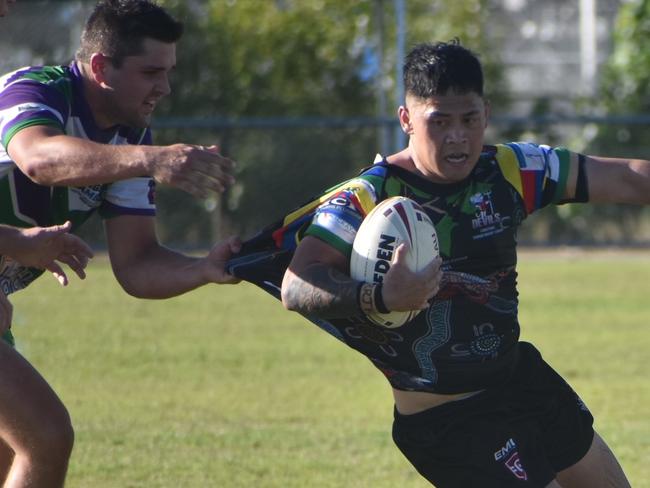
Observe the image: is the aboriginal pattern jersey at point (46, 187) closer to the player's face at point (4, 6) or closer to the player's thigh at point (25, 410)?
the player's face at point (4, 6)

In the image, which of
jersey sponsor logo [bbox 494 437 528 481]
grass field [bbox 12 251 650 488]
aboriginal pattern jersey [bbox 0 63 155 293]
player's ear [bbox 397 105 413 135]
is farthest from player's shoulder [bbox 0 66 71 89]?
grass field [bbox 12 251 650 488]

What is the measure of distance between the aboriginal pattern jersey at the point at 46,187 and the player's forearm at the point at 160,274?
9.2 inches

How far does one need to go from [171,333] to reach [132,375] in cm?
217

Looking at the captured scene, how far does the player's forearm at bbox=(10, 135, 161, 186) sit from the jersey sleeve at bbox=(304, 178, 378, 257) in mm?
666

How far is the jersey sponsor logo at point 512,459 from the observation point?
472 centimetres

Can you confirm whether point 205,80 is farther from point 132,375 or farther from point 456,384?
point 456,384

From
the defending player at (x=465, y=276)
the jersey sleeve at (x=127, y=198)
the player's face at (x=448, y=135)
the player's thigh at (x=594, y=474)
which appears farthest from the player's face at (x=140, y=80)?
the player's thigh at (x=594, y=474)

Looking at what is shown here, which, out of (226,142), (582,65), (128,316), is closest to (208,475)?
(128,316)

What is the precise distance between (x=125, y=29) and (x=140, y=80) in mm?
212

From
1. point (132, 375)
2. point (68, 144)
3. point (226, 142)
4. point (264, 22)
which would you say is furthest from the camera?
point (264, 22)

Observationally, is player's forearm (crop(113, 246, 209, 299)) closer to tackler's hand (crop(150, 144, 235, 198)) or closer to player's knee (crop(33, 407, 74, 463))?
player's knee (crop(33, 407, 74, 463))

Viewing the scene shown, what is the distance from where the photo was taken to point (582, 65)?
30531 mm

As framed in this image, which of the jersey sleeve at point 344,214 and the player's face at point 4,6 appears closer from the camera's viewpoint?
the jersey sleeve at point 344,214

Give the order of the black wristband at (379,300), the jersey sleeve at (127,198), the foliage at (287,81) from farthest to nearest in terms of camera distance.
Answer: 1. the foliage at (287,81)
2. the jersey sleeve at (127,198)
3. the black wristband at (379,300)
